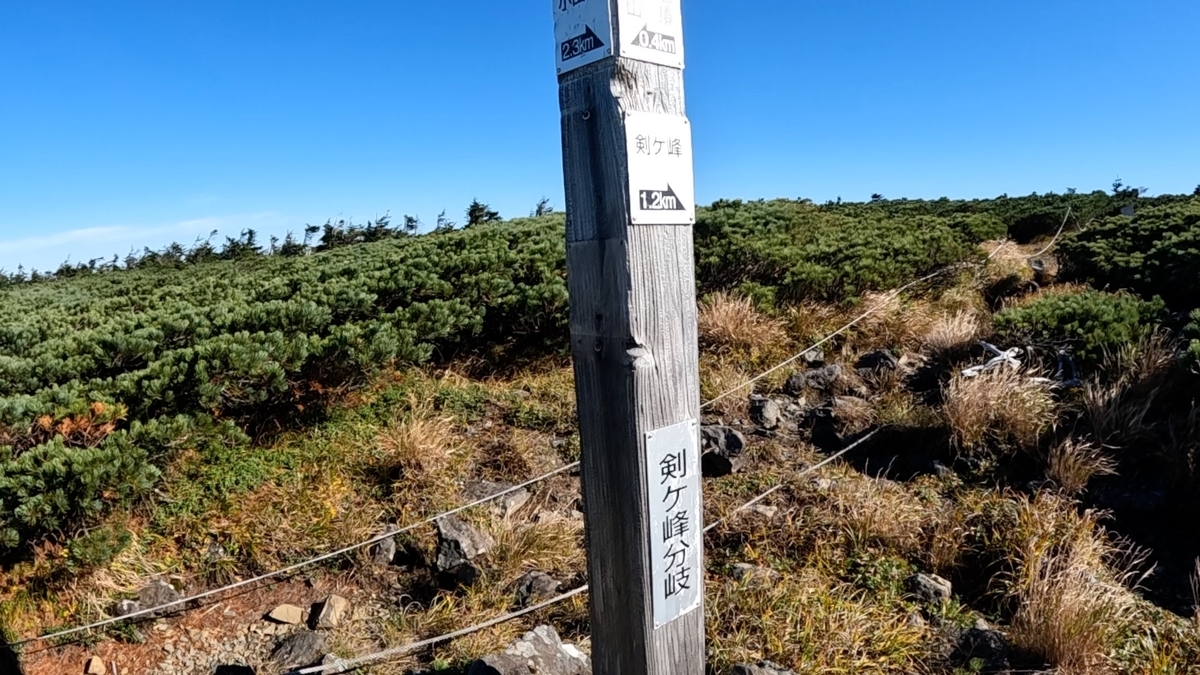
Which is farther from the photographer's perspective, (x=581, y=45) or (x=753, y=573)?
(x=753, y=573)

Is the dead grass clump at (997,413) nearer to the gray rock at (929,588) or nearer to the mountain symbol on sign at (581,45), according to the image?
the gray rock at (929,588)

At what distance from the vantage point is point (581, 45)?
2.12 m

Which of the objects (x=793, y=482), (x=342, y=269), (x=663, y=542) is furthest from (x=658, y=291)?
(x=342, y=269)

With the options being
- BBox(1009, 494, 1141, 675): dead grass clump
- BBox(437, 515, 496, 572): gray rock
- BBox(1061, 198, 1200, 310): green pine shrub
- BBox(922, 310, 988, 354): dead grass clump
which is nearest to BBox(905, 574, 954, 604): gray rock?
BBox(1009, 494, 1141, 675): dead grass clump

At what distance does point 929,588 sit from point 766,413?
7.61 feet

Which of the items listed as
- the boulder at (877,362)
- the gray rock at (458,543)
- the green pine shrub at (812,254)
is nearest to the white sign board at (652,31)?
the gray rock at (458,543)

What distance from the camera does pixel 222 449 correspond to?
510cm

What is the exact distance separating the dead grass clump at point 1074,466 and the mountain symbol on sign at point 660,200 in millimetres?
3931

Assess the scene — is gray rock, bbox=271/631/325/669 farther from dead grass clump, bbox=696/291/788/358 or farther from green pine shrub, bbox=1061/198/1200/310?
green pine shrub, bbox=1061/198/1200/310

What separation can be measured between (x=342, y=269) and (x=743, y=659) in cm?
656

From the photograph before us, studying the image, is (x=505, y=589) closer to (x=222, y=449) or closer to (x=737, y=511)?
(x=737, y=511)

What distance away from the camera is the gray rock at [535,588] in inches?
159

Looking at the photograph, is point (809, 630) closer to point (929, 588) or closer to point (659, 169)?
point (929, 588)

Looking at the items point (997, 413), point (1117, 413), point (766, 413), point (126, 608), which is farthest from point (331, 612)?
point (1117, 413)
